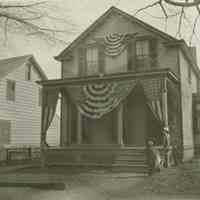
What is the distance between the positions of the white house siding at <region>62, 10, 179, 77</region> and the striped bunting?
1.17 ft

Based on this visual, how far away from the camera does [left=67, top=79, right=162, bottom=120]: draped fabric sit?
46.3ft

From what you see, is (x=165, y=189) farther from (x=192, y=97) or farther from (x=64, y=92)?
(x=192, y=97)

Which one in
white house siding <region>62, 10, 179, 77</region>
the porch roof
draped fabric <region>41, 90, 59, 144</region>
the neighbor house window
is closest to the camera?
the porch roof

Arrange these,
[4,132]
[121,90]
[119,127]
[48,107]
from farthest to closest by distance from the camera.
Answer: [4,132] → [48,107] → [119,127] → [121,90]

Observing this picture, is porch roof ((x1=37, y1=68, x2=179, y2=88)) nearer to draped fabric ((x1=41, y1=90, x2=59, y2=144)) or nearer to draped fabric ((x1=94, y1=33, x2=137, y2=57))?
draped fabric ((x1=41, y1=90, x2=59, y2=144))

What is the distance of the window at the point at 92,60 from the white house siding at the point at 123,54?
1.84ft

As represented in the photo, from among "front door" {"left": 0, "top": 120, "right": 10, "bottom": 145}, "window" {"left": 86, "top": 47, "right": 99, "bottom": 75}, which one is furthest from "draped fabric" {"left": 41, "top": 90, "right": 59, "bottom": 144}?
"front door" {"left": 0, "top": 120, "right": 10, "bottom": 145}

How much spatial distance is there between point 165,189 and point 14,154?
13.5m

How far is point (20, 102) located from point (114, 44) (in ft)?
26.9

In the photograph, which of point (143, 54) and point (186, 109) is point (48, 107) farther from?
point (186, 109)

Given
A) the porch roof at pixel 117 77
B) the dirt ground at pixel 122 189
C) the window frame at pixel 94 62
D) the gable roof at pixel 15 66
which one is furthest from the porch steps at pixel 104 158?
the gable roof at pixel 15 66

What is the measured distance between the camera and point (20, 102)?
2186 centimetres

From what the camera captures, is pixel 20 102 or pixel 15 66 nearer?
pixel 15 66

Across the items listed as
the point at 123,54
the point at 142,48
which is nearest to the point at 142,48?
the point at 142,48
